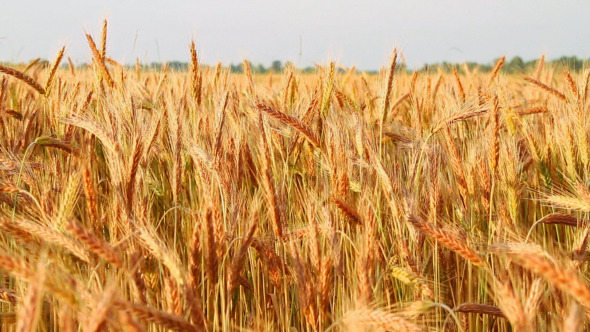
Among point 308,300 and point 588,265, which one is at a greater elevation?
point 308,300

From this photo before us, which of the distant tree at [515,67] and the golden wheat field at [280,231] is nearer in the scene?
the golden wheat field at [280,231]

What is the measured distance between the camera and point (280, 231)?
1.47 meters

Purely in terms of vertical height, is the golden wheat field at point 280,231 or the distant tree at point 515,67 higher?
the distant tree at point 515,67

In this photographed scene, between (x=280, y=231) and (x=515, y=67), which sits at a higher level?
(x=515, y=67)

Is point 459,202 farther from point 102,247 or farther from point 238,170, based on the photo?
point 102,247

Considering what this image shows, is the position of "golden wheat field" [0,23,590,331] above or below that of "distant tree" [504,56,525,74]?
below

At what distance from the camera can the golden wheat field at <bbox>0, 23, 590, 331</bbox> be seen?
107 centimetres

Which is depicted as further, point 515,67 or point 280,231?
point 515,67

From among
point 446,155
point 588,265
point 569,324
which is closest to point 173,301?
point 569,324

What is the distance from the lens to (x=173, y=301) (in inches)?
42.2

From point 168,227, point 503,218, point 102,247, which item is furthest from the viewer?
point 168,227

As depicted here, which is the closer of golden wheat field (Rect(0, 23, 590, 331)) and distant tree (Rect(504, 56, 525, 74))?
golden wheat field (Rect(0, 23, 590, 331))

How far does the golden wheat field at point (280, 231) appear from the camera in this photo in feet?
3.51

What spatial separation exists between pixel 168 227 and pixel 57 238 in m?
0.95
